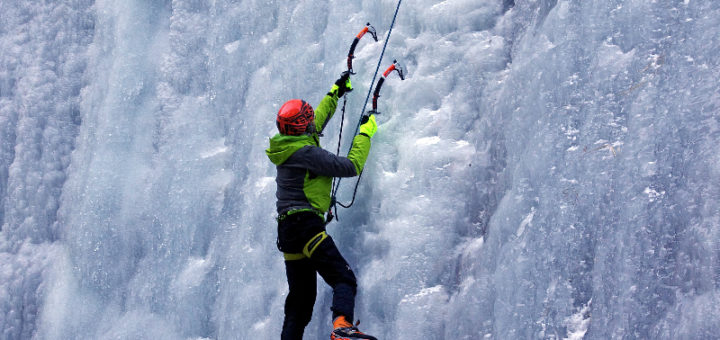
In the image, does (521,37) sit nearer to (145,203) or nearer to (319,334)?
(319,334)

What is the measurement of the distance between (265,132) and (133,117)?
1187 millimetres

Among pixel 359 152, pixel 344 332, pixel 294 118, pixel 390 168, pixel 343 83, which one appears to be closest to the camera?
pixel 344 332

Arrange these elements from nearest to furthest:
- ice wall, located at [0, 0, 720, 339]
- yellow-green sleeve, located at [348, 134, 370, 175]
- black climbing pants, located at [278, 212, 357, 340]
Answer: ice wall, located at [0, 0, 720, 339]
black climbing pants, located at [278, 212, 357, 340]
yellow-green sleeve, located at [348, 134, 370, 175]

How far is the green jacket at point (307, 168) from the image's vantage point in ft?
10.6

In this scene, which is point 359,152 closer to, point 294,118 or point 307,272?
point 294,118

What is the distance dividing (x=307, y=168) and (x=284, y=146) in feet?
0.54

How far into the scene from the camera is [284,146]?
10.7 feet

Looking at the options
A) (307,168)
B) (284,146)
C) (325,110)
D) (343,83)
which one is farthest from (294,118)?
(343,83)

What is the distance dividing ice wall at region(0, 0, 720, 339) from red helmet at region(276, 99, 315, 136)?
68 cm

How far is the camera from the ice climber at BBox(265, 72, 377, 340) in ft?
10.6

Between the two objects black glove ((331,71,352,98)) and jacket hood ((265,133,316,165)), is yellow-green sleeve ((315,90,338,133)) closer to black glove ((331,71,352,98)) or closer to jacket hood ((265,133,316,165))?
black glove ((331,71,352,98))

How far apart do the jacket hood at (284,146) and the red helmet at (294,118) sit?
33 mm

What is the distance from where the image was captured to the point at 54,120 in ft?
17.0

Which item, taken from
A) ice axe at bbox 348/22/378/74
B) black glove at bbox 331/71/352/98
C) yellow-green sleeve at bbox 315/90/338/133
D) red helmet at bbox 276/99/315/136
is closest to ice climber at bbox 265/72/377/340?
red helmet at bbox 276/99/315/136
